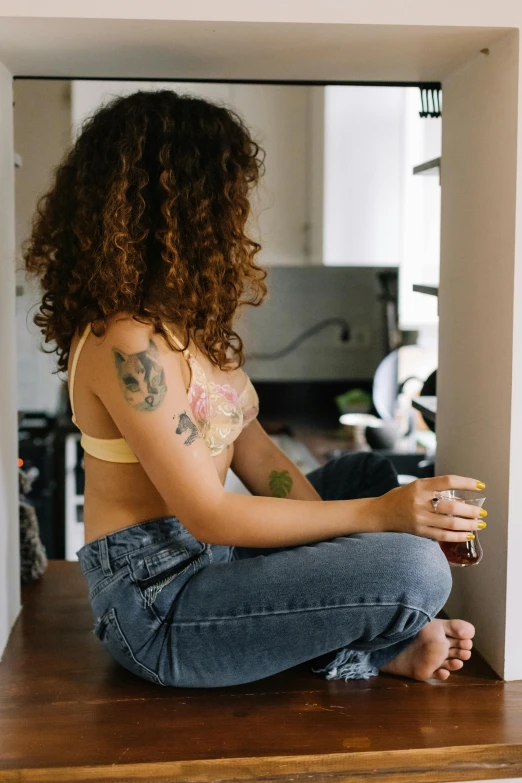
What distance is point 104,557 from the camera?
5.08 feet

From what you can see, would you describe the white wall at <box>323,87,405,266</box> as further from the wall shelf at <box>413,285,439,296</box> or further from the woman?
the woman

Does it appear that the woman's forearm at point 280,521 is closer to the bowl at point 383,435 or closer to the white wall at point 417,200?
the bowl at point 383,435

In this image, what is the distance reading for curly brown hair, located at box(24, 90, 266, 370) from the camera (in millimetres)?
1469

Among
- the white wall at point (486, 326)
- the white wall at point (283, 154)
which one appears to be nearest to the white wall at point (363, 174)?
the white wall at point (283, 154)

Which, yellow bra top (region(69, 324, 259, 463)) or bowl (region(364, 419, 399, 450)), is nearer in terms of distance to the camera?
yellow bra top (region(69, 324, 259, 463))

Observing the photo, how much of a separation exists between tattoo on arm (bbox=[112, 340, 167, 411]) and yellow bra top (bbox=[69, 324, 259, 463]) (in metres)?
0.06

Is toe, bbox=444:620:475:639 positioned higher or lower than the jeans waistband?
lower

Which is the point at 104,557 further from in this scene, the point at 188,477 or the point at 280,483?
the point at 280,483

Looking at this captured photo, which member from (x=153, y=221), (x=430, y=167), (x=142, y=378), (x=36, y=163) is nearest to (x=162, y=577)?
(x=142, y=378)

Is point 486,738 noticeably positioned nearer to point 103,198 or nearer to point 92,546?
point 92,546

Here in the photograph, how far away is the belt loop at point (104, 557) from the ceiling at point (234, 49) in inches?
33.3

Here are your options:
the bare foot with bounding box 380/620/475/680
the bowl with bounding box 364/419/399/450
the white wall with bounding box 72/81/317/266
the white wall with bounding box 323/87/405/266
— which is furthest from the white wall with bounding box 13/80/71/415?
the bare foot with bounding box 380/620/475/680

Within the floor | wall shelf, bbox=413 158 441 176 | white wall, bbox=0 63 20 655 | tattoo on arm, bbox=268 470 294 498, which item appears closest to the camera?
the floor

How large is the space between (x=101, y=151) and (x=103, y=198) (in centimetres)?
10
